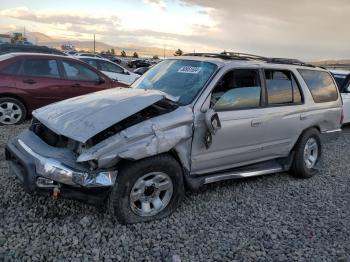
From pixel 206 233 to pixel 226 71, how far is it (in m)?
1.99

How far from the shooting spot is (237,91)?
5.20m

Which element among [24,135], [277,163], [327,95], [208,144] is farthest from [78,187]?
[327,95]

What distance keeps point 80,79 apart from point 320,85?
17.0 feet

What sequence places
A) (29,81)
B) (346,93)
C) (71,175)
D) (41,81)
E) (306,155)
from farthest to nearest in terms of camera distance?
(346,93) < (41,81) < (29,81) < (306,155) < (71,175)

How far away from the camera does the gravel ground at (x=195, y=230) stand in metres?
3.77

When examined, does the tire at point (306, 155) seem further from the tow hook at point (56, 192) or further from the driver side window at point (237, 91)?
the tow hook at point (56, 192)

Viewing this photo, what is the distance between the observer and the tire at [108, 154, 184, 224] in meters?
4.05

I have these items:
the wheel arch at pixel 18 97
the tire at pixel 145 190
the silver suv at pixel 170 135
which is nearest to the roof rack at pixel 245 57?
the silver suv at pixel 170 135

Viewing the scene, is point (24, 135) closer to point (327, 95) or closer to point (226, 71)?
point (226, 71)

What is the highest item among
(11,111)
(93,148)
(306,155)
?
(93,148)

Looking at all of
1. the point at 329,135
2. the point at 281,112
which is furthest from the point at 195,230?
the point at 329,135

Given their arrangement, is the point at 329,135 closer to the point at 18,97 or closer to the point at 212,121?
the point at 212,121

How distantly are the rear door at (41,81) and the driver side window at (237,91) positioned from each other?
4.87m

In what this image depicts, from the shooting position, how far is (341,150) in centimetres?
870
